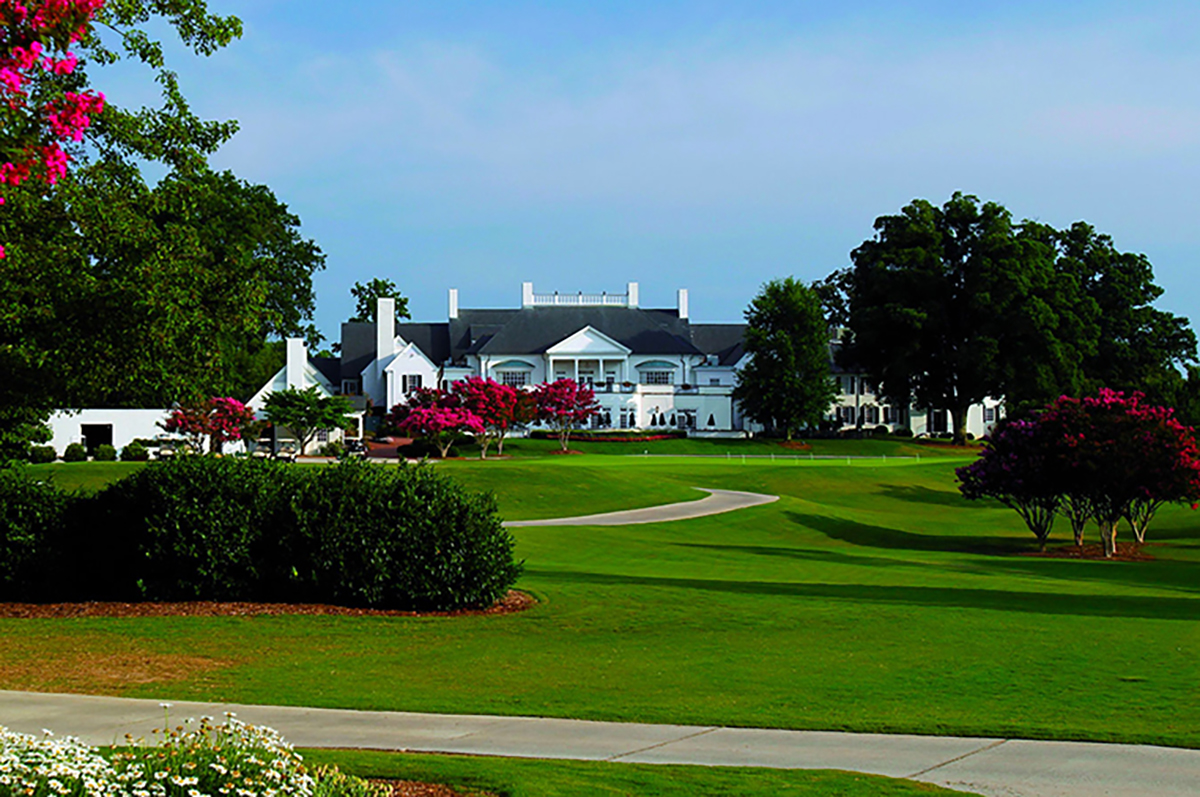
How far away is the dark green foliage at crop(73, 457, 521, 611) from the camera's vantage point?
47.3 feet

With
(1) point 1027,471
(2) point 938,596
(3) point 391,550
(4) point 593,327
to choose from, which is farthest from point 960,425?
(3) point 391,550

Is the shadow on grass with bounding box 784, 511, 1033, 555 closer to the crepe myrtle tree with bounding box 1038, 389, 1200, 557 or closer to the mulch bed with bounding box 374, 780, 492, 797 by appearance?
the crepe myrtle tree with bounding box 1038, 389, 1200, 557

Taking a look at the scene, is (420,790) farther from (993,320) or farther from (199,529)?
(993,320)

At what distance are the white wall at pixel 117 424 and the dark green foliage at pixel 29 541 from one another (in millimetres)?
42600

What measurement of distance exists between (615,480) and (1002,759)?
31.7 m

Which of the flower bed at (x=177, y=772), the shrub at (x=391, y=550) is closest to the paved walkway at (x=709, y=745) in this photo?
the flower bed at (x=177, y=772)

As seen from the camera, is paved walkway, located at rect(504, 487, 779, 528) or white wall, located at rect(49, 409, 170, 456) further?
white wall, located at rect(49, 409, 170, 456)

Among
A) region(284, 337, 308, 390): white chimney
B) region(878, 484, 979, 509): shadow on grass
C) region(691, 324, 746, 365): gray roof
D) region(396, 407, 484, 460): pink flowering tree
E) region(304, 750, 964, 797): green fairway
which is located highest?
region(691, 324, 746, 365): gray roof

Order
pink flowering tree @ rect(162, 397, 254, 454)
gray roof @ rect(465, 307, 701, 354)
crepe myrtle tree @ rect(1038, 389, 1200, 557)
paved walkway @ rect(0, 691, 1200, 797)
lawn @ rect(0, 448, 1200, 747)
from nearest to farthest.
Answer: paved walkway @ rect(0, 691, 1200, 797) → lawn @ rect(0, 448, 1200, 747) → crepe myrtle tree @ rect(1038, 389, 1200, 557) → pink flowering tree @ rect(162, 397, 254, 454) → gray roof @ rect(465, 307, 701, 354)

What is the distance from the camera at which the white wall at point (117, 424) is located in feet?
184

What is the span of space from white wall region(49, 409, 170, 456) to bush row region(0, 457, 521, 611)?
144 feet

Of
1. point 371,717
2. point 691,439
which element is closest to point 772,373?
point 691,439

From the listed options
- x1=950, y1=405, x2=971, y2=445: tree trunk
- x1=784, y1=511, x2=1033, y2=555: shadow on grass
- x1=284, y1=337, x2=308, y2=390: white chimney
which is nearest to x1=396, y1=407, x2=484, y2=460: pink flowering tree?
x1=284, y1=337, x2=308, y2=390: white chimney

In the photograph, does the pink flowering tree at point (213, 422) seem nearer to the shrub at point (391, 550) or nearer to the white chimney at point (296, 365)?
the white chimney at point (296, 365)
